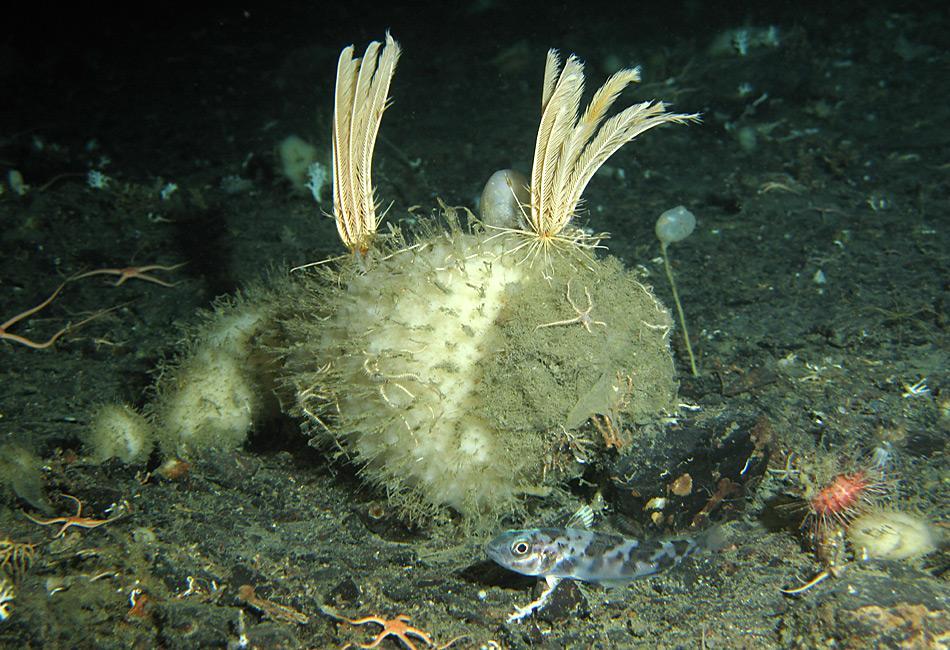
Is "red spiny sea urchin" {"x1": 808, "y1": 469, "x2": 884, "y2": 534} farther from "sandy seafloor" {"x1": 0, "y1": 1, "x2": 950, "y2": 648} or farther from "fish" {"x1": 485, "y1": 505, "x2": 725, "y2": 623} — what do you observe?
"fish" {"x1": 485, "y1": 505, "x2": 725, "y2": 623}

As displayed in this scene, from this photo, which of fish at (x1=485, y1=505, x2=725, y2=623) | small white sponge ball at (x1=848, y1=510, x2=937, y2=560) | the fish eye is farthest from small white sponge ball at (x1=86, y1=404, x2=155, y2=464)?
small white sponge ball at (x1=848, y1=510, x2=937, y2=560)

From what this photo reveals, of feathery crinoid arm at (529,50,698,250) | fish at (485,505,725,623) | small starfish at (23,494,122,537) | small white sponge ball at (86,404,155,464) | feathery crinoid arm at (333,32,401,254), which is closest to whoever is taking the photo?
fish at (485,505,725,623)

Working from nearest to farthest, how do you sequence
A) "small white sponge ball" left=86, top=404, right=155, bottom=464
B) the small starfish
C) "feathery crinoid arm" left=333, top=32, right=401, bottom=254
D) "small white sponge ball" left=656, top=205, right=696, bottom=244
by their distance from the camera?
the small starfish, "feathery crinoid arm" left=333, top=32, right=401, bottom=254, "small white sponge ball" left=86, top=404, right=155, bottom=464, "small white sponge ball" left=656, top=205, right=696, bottom=244

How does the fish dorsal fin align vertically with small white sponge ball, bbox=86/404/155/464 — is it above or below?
below

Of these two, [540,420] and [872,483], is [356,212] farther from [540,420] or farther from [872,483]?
[872,483]

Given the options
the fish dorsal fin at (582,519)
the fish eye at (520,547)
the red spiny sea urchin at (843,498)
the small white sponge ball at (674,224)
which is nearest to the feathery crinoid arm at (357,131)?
the fish eye at (520,547)

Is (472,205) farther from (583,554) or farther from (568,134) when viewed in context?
(583,554)
